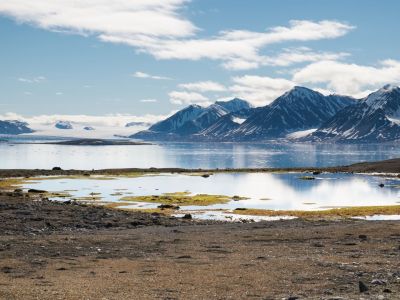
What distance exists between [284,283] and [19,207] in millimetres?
39019

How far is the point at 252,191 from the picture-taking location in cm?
10575

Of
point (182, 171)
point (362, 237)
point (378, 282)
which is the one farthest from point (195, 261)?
point (182, 171)

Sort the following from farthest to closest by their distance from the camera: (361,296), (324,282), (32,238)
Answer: (32,238)
(324,282)
(361,296)

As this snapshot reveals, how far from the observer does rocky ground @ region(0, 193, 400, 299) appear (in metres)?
21.6

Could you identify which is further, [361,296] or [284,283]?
[284,283]

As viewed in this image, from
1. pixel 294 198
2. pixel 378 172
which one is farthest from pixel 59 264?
pixel 378 172

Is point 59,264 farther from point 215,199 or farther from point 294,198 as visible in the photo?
point 294,198

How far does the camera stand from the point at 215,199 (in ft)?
290

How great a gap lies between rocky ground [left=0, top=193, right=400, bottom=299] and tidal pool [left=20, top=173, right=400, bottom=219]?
21.8 metres

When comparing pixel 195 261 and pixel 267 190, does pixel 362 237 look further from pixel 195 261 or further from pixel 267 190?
pixel 267 190

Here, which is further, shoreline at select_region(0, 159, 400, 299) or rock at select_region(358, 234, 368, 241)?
rock at select_region(358, 234, 368, 241)

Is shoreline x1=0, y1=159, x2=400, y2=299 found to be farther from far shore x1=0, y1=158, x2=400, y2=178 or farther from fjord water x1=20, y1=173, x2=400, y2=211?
far shore x1=0, y1=158, x2=400, y2=178

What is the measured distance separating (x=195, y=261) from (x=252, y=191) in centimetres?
7646

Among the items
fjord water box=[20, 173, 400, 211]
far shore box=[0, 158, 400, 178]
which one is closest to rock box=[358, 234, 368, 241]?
fjord water box=[20, 173, 400, 211]
